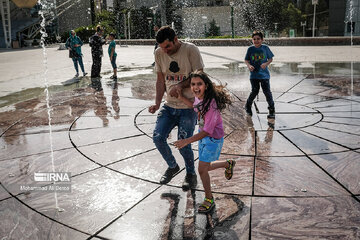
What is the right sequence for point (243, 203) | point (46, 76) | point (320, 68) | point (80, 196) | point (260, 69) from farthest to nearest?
point (46, 76), point (320, 68), point (260, 69), point (80, 196), point (243, 203)

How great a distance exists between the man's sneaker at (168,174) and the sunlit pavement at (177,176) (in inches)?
2.6

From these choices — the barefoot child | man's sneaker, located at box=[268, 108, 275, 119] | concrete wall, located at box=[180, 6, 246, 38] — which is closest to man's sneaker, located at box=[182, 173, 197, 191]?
the barefoot child

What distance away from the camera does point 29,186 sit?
12.7 feet

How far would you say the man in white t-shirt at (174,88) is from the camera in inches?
136

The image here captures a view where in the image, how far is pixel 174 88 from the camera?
11.2 ft

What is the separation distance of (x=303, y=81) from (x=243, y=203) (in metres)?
7.06

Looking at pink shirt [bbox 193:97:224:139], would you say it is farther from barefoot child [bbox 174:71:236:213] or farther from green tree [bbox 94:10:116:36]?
green tree [bbox 94:10:116:36]

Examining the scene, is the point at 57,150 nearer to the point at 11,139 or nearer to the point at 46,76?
the point at 11,139

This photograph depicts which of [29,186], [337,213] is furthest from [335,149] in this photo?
[29,186]

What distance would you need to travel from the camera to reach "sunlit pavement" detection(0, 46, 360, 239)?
2.96 metres

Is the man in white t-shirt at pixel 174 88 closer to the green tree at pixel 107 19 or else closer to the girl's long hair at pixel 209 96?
the girl's long hair at pixel 209 96

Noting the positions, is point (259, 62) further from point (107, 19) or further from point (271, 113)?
point (107, 19)

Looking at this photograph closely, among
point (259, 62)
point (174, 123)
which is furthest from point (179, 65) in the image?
point (259, 62)

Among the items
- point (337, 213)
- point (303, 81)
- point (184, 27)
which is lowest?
point (337, 213)
